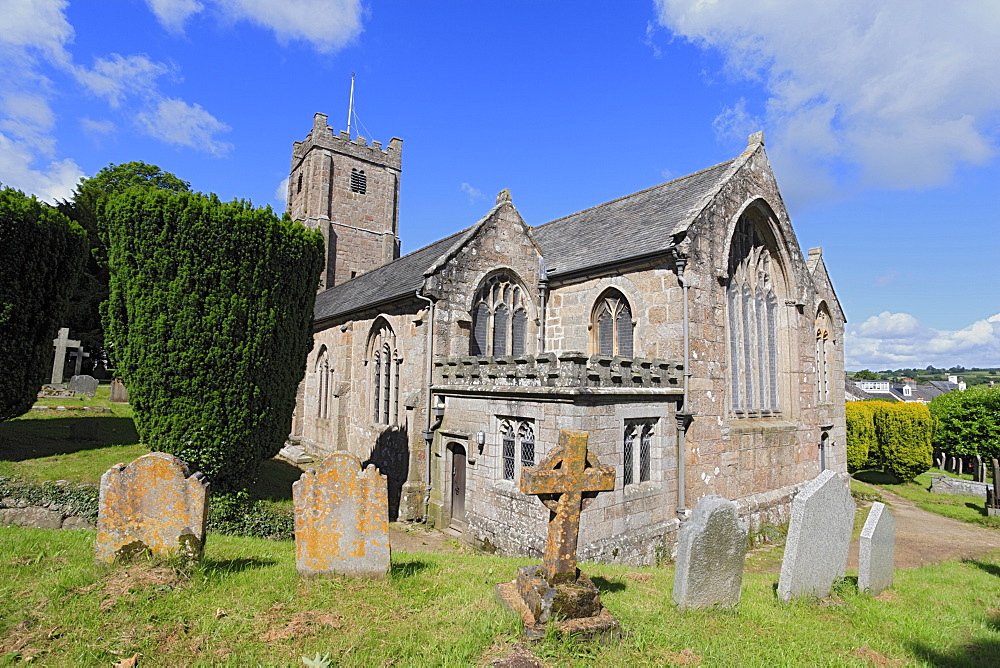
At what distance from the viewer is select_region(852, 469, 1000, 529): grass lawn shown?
19484 millimetres

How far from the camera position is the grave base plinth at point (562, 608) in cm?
Answer: 531

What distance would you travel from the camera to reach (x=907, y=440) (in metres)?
27.8

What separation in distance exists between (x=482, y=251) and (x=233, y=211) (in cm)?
711

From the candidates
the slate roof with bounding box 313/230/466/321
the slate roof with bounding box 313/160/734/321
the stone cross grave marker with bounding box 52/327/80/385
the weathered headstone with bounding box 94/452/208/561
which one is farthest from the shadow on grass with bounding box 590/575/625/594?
the stone cross grave marker with bounding box 52/327/80/385

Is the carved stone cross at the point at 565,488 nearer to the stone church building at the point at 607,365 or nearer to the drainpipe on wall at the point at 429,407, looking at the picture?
the stone church building at the point at 607,365

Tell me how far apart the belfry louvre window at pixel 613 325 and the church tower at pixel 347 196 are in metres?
20.7

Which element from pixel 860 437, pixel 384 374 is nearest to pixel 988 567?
pixel 384 374

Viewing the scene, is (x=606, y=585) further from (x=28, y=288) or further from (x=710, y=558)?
(x=28, y=288)

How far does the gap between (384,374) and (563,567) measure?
13307 millimetres

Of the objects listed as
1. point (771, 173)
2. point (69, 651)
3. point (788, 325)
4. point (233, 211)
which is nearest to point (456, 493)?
point (233, 211)

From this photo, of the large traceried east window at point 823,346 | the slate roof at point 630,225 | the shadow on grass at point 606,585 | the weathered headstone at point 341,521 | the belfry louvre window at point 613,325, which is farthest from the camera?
the large traceried east window at point 823,346

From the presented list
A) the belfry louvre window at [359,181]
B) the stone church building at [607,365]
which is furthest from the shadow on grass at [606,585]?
the belfry louvre window at [359,181]

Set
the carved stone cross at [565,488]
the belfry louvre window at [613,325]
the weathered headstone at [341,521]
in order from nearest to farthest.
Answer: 1. the carved stone cross at [565,488]
2. the weathered headstone at [341,521]
3. the belfry louvre window at [613,325]

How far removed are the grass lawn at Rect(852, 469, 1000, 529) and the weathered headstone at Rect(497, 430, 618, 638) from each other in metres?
20.6
